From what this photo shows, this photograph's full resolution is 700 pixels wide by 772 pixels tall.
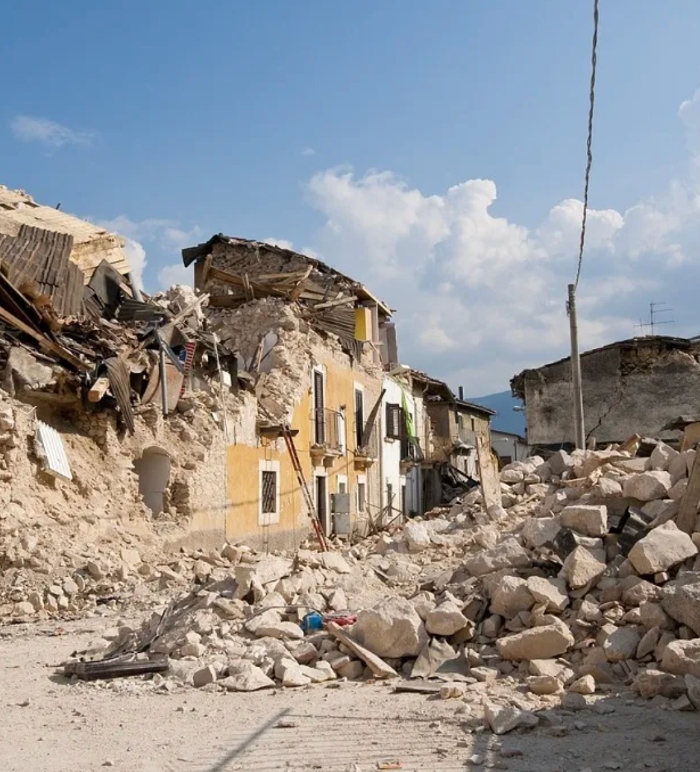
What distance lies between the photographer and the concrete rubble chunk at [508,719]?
507cm

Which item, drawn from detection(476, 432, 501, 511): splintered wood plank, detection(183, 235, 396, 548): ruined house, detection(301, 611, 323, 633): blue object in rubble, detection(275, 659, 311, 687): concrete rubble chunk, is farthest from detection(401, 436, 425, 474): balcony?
detection(275, 659, 311, 687): concrete rubble chunk

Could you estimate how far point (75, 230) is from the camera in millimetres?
18922

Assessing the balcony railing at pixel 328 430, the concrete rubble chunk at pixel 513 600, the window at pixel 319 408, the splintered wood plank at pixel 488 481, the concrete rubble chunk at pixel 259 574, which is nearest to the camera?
the concrete rubble chunk at pixel 513 600

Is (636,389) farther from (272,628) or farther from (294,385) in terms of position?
(272,628)

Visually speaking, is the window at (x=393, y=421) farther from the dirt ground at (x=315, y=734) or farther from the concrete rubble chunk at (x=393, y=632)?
the dirt ground at (x=315, y=734)

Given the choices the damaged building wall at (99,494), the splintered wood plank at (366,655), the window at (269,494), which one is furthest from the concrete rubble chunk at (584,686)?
the window at (269,494)

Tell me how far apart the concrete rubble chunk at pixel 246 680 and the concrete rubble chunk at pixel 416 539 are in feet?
17.0

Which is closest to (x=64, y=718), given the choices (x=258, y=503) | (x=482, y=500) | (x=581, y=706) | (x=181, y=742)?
(x=181, y=742)

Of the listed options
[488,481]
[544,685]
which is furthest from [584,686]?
[488,481]

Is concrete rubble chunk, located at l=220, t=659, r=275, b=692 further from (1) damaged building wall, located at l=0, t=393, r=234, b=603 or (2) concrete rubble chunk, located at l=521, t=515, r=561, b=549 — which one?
(1) damaged building wall, located at l=0, t=393, r=234, b=603

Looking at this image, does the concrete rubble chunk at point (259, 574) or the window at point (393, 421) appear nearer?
the concrete rubble chunk at point (259, 574)

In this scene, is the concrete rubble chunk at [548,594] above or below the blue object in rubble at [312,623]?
above

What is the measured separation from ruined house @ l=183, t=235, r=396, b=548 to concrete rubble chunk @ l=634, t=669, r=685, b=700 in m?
10.9

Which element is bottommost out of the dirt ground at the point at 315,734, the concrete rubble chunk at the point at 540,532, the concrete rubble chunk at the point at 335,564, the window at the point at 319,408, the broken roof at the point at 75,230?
the dirt ground at the point at 315,734
